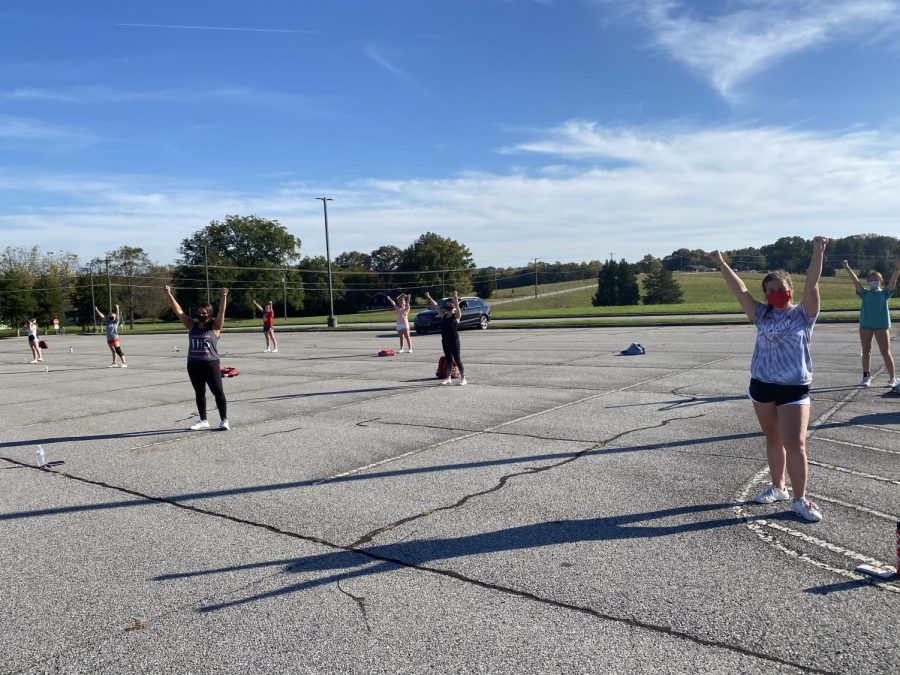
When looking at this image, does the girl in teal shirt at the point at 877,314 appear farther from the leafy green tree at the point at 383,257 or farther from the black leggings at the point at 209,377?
the leafy green tree at the point at 383,257

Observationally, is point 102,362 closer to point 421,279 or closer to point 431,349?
point 431,349

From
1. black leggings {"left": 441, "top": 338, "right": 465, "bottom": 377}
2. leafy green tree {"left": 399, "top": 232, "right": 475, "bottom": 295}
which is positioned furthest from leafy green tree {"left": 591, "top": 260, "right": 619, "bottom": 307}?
black leggings {"left": 441, "top": 338, "right": 465, "bottom": 377}

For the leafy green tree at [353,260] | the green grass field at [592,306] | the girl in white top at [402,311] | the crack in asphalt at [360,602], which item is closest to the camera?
the crack in asphalt at [360,602]

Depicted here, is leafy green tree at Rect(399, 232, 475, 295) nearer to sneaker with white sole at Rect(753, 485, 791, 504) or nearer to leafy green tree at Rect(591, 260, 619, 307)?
leafy green tree at Rect(591, 260, 619, 307)

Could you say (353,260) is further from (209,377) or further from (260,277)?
(209,377)

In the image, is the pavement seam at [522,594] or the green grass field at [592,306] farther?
the green grass field at [592,306]

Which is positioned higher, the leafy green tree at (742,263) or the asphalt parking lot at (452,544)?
the leafy green tree at (742,263)

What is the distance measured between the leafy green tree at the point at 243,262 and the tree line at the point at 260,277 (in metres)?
0.14

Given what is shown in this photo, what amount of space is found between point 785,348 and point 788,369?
6.4 inches

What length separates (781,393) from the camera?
504 cm

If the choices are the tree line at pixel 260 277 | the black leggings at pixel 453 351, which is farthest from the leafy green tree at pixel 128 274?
the black leggings at pixel 453 351

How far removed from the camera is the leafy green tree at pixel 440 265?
4077 inches

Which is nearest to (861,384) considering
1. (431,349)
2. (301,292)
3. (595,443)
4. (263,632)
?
(595,443)

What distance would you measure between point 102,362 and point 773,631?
24734 millimetres
